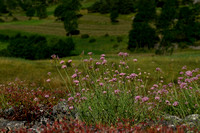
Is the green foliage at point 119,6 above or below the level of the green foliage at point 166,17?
above

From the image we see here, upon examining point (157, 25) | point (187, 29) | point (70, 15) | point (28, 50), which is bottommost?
point (28, 50)

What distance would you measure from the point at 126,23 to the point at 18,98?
72285 millimetres

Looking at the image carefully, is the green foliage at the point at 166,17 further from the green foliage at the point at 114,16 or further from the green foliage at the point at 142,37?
the green foliage at the point at 114,16

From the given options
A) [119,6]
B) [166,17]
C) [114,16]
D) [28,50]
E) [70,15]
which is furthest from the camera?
[119,6]

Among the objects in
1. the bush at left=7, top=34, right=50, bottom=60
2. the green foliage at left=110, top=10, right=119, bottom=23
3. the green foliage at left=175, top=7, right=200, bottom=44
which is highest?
the green foliage at left=110, top=10, right=119, bottom=23

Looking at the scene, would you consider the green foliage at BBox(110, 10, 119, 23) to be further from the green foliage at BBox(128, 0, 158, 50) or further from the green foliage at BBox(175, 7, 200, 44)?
the green foliage at BBox(175, 7, 200, 44)

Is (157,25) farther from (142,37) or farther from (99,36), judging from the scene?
(99,36)

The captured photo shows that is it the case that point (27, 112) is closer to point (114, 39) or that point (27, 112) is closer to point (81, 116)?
point (81, 116)

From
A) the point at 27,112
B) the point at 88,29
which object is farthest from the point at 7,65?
the point at 88,29

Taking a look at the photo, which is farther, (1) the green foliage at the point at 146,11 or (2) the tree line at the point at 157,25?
(1) the green foliage at the point at 146,11

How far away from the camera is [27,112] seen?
5777 millimetres

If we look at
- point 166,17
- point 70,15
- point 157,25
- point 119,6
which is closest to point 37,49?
point 70,15

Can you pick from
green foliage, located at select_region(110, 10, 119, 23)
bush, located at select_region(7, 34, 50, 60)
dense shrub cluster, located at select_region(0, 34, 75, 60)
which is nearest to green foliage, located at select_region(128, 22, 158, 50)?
dense shrub cluster, located at select_region(0, 34, 75, 60)

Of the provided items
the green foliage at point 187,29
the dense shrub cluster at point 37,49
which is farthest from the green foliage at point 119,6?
the dense shrub cluster at point 37,49
